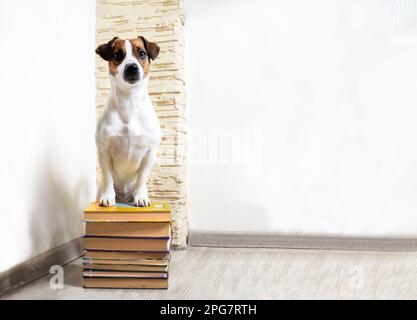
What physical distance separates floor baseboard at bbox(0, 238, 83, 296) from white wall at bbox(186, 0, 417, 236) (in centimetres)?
55

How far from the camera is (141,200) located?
4.37ft

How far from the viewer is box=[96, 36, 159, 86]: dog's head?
1266 millimetres

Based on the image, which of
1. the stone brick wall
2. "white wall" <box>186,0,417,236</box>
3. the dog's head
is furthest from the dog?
"white wall" <box>186,0,417,236</box>

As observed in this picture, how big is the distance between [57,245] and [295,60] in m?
1.27

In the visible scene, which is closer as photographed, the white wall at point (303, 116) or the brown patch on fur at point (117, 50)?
the brown patch on fur at point (117, 50)

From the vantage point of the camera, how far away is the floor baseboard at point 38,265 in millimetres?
1187

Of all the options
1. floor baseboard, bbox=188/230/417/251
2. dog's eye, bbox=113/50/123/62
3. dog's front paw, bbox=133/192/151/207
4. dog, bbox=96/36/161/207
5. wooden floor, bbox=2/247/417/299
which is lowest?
wooden floor, bbox=2/247/417/299

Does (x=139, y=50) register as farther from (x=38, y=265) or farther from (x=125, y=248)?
(x=38, y=265)

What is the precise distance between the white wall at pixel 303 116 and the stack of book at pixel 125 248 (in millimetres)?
589

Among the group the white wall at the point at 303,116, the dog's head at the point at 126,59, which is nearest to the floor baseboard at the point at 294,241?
the white wall at the point at 303,116

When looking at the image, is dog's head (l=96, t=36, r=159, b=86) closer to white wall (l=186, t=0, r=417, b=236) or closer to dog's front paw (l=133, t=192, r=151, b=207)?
dog's front paw (l=133, t=192, r=151, b=207)

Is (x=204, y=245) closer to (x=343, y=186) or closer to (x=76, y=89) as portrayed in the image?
(x=343, y=186)

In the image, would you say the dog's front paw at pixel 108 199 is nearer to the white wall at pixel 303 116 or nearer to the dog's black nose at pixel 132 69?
the dog's black nose at pixel 132 69
